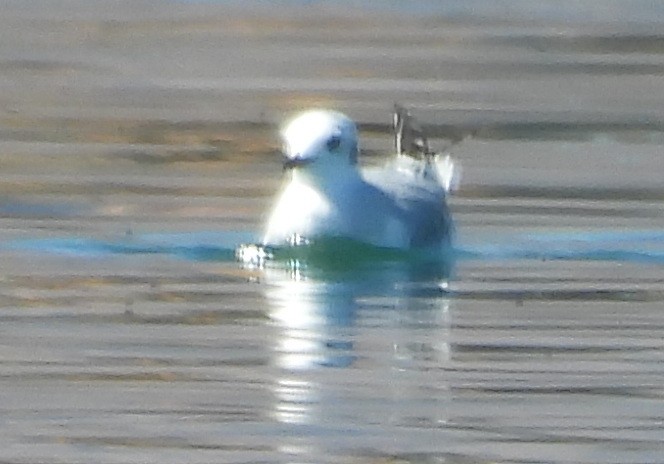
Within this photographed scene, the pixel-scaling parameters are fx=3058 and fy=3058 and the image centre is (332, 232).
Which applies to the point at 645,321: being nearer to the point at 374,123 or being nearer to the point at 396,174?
the point at 396,174

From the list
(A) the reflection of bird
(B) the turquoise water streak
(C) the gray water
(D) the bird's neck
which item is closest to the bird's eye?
(A) the reflection of bird

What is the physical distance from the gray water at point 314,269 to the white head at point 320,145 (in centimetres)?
47

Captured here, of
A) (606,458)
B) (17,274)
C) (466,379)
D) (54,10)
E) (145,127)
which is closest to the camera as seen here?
(606,458)

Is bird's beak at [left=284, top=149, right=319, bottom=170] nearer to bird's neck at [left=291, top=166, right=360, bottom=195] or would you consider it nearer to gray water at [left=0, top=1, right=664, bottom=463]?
bird's neck at [left=291, top=166, right=360, bottom=195]

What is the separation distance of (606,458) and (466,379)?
1.26 meters

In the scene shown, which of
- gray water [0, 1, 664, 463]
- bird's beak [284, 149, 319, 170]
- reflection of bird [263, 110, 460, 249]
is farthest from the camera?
reflection of bird [263, 110, 460, 249]

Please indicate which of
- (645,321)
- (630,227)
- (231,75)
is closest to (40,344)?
(645,321)

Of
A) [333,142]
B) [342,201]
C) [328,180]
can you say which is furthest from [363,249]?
[333,142]

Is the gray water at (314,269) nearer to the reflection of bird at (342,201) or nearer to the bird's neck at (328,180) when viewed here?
the reflection of bird at (342,201)

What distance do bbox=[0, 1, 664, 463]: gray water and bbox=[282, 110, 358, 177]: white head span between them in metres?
0.47

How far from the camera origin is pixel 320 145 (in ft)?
43.7

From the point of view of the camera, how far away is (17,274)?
1279cm

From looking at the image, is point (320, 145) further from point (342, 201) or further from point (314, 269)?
point (314, 269)

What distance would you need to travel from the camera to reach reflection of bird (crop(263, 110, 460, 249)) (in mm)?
13312
